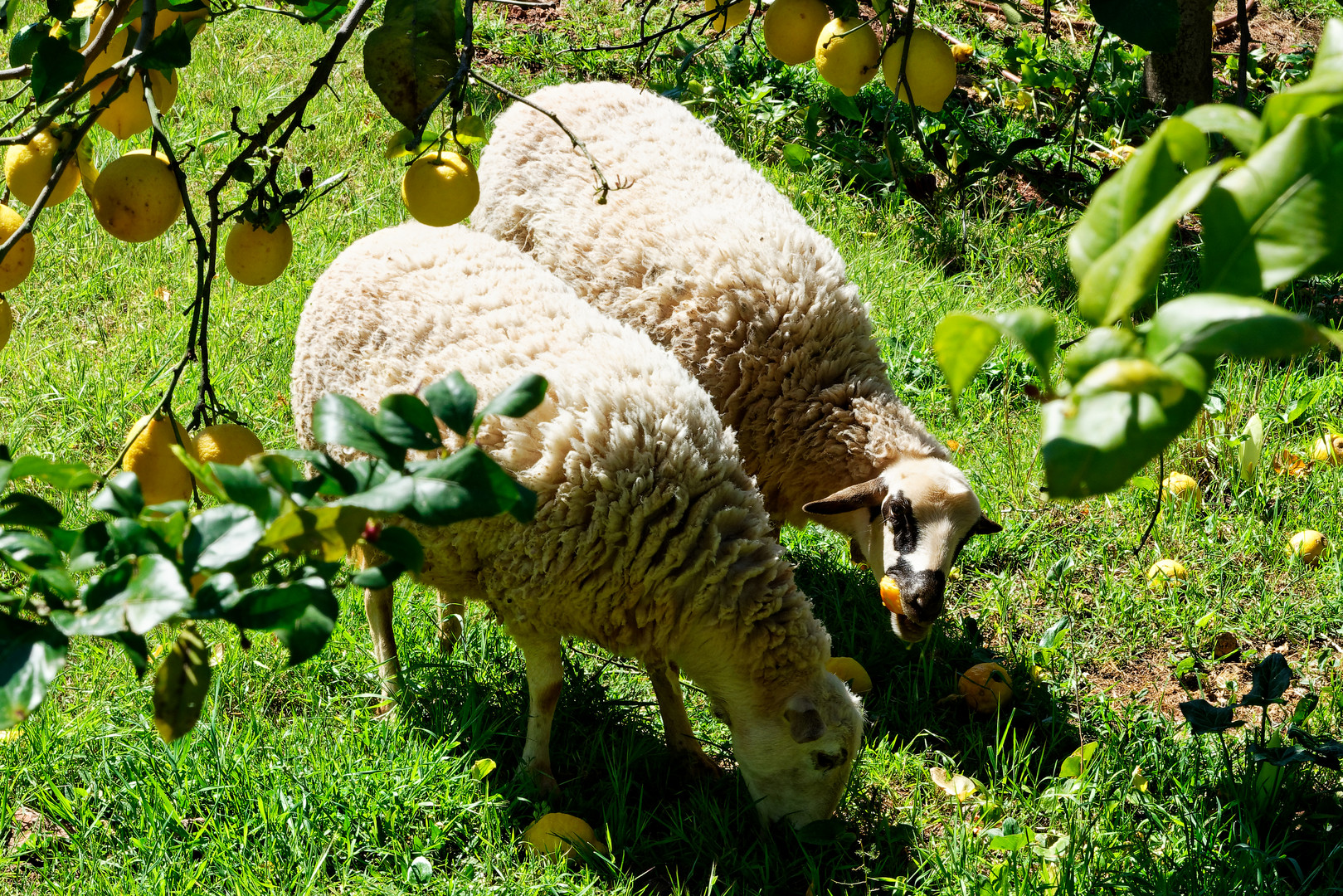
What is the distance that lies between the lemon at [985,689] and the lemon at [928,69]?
237 centimetres

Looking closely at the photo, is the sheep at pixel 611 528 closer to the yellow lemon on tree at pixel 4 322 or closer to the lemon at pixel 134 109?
the lemon at pixel 134 109

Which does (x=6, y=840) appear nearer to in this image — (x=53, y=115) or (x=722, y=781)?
(x=722, y=781)

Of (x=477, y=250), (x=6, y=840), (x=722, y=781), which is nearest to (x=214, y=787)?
(x=6, y=840)

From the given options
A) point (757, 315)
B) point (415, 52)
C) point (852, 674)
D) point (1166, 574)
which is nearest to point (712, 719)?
point (852, 674)

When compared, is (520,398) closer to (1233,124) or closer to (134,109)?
(1233,124)

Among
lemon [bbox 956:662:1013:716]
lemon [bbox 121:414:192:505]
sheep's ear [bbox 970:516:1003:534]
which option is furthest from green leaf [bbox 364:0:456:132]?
lemon [bbox 956:662:1013:716]

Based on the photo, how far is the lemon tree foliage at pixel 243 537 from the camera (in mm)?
647

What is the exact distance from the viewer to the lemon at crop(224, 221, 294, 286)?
117 cm

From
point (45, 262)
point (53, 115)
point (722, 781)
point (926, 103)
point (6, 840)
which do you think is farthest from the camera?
point (45, 262)

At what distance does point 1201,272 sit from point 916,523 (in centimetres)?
274

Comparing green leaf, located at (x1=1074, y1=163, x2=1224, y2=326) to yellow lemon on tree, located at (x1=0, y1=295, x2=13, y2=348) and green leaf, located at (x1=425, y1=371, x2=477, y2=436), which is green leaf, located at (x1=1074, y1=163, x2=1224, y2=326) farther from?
yellow lemon on tree, located at (x1=0, y1=295, x2=13, y2=348)

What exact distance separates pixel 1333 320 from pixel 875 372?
2.73 meters

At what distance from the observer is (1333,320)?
4922 mm

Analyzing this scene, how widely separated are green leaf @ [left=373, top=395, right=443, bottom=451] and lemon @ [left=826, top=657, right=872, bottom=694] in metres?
2.83
